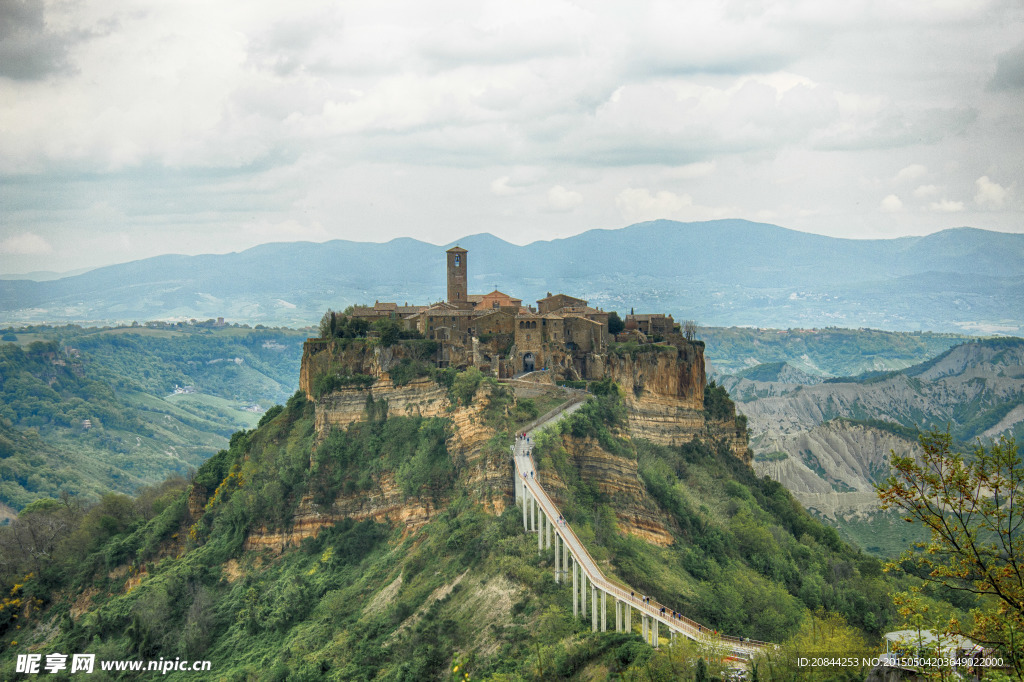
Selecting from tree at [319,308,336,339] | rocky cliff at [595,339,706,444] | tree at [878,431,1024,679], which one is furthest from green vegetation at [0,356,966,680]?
tree at [878,431,1024,679]

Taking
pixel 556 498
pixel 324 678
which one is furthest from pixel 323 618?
pixel 556 498

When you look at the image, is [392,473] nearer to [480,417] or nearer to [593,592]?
[480,417]

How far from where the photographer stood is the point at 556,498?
4841cm

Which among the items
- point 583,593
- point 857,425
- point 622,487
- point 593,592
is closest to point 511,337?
point 622,487

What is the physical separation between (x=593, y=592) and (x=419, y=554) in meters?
15.0

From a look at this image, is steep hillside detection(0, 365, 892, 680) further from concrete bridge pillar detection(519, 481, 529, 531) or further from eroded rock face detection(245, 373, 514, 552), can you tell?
concrete bridge pillar detection(519, 481, 529, 531)

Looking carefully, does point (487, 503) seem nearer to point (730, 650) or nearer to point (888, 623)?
point (730, 650)

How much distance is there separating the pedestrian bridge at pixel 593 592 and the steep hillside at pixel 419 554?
31.4 inches

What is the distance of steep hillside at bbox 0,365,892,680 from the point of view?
43.0 meters

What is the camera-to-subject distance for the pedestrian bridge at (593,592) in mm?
35844

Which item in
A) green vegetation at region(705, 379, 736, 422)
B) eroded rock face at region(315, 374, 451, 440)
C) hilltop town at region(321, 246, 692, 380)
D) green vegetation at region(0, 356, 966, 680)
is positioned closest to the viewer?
green vegetation at region(0, 356, 966, 680)

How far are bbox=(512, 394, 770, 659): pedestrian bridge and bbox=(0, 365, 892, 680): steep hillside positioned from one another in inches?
31.4

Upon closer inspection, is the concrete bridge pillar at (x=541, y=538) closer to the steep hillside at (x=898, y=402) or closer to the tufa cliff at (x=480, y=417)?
the tufa cliff at (x=480, y=417)

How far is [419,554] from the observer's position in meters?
50.2
